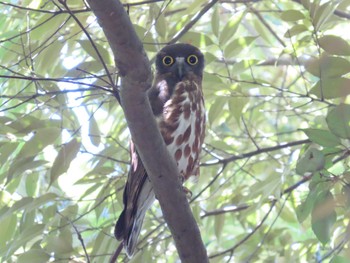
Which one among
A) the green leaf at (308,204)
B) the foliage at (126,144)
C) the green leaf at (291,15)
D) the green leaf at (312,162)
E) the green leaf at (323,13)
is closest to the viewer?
the green leaf at (312,162)

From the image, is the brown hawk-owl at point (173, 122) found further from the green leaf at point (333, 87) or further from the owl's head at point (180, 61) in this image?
the green leaf at point (333, 87)

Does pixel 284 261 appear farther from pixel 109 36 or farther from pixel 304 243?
pixel 109 36

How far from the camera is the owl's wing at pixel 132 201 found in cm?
326

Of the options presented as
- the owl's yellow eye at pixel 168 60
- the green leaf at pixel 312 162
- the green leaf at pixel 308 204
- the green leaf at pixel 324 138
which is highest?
the owl's yellow eye at pixel 168 60

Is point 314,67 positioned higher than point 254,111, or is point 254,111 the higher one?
point 254,111

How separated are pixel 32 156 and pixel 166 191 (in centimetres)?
87

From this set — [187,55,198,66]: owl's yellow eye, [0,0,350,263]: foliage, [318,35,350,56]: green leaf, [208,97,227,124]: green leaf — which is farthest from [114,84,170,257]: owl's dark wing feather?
[318,35,350,56]: green leaf

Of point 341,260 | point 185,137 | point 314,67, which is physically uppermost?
point 185,137

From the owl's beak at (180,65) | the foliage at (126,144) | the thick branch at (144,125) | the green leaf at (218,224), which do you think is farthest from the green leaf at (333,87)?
the green leaf at (218,224)

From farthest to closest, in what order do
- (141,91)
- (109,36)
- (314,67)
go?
(314,67), (141,91), (109,36)

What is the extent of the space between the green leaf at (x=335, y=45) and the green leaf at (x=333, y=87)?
0.14 m

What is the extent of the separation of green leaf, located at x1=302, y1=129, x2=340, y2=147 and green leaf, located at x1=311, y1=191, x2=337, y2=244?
0.19 meters

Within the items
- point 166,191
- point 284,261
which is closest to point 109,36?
point 166,191

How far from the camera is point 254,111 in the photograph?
502cm
